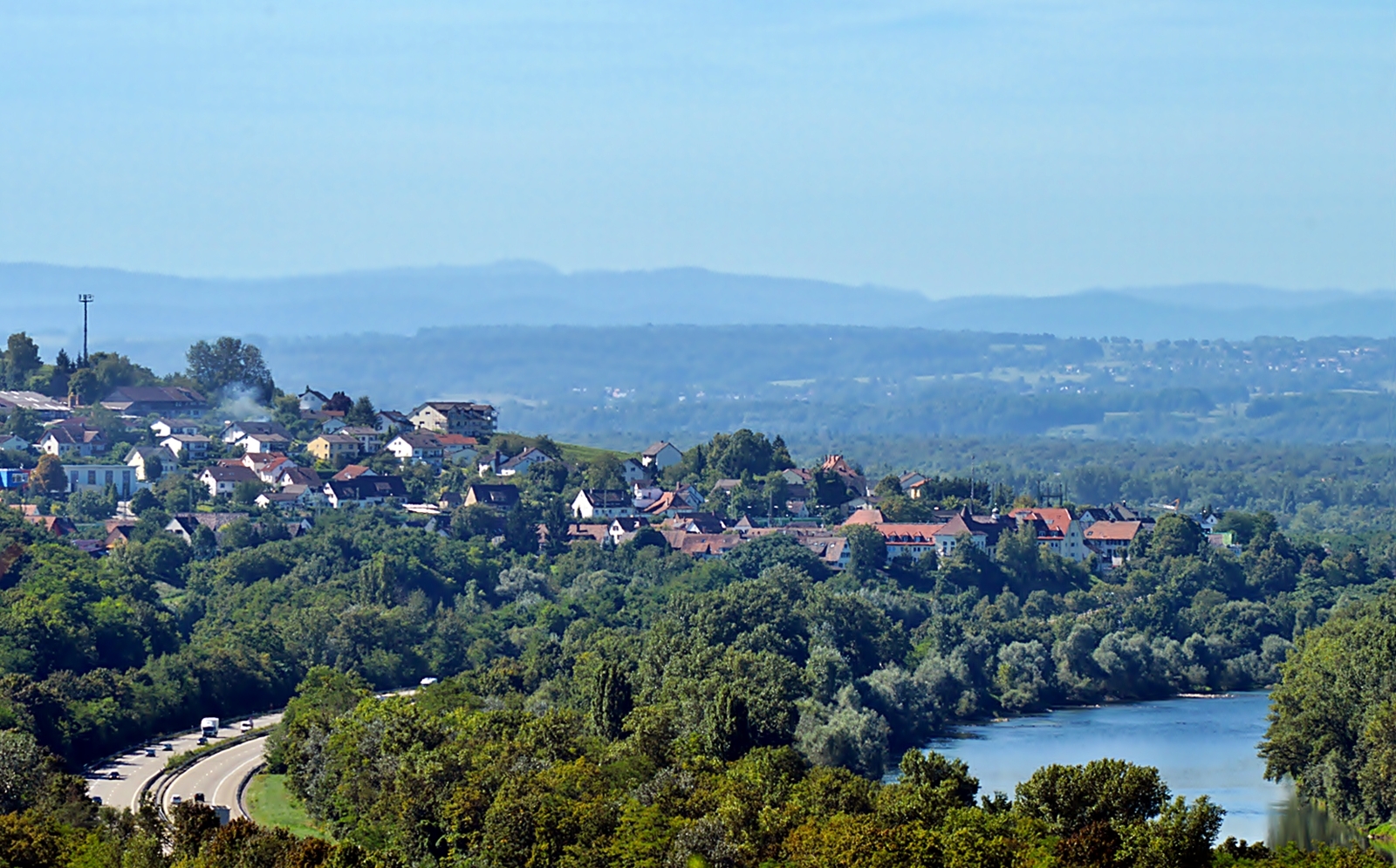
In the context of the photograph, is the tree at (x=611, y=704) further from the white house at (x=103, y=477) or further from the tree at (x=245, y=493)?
the white house at (x=103, y=477)

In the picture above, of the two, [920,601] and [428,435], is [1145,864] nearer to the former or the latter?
[920,601]

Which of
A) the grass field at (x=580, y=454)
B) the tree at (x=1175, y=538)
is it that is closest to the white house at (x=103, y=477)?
the grass field at (x=580, y=454)

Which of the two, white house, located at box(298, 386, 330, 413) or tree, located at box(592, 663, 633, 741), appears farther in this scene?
white house, located at box(298, 386, 330, 413)

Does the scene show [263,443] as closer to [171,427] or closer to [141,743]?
A: [171,427]

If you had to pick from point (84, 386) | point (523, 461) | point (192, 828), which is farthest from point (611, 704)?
point (84, 386)

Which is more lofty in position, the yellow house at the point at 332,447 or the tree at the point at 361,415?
the tree at the point at 361,415

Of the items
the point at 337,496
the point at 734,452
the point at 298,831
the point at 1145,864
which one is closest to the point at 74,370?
the point at 337,496

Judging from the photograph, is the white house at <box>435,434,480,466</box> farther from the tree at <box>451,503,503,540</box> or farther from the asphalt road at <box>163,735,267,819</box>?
the asphalt road at <box>163,735,267,819</box>

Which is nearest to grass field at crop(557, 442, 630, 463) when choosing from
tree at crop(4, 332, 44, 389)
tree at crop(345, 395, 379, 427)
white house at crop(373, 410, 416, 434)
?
white house at crop(373, 410, 416, 434)
